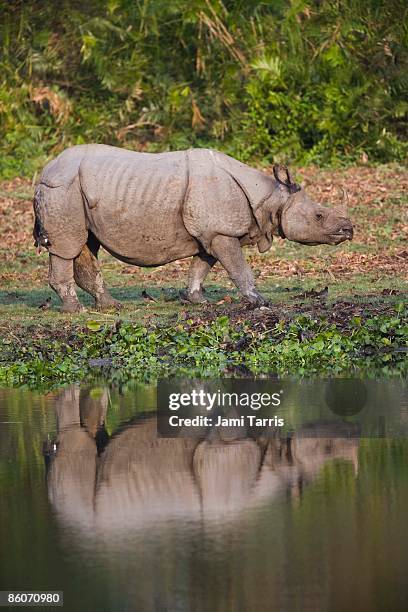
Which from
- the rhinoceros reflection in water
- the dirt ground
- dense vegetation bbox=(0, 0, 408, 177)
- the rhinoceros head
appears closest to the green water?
the rhinoceros reflection in water

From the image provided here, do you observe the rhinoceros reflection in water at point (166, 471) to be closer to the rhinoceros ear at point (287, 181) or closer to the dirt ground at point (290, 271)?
the dirt ground at point (290, 271)

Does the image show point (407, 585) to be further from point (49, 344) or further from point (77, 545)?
point (49, 344)

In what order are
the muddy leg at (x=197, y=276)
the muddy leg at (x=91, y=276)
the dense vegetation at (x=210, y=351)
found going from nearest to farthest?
the dense vegetation at (x=210, y=351) → the muddy leg at (x=91, y=276) → the muddy leg at (x=197, y=276)

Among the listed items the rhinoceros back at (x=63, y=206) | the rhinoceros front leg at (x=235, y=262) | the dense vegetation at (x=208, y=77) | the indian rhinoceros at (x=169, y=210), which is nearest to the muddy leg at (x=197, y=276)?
the indian rhinoceros at (x=169, y=210)

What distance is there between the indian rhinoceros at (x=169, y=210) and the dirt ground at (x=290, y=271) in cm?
65

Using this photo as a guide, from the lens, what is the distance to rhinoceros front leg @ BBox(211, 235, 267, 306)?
43.3 ft

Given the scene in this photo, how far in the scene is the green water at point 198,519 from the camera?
550cm

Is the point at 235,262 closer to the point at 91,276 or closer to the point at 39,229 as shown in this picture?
the point at 91,276

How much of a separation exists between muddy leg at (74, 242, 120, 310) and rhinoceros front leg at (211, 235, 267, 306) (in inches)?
52.6

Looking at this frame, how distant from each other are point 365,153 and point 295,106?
4.89 ft

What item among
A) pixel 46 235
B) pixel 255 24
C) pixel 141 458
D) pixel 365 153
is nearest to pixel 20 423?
pixel 141 458

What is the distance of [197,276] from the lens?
14.0 metres

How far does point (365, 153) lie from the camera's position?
2267 cm

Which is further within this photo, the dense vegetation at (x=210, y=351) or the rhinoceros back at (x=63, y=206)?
the rhinoceros back at (x=63, y=206)
